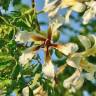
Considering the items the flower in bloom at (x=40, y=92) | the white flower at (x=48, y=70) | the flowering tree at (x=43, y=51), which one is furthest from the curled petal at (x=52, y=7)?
the flower in bloom at (x=40, y=92)

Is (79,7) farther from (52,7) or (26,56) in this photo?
(26,56)

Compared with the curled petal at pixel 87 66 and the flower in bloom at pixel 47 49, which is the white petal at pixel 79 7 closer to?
the flower in bloom at pixel 47 49

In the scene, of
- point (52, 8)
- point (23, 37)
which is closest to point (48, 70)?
point (23, 37)

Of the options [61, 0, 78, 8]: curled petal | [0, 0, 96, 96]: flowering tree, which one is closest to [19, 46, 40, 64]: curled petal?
[0, 0, 96, 96]: flowering tree

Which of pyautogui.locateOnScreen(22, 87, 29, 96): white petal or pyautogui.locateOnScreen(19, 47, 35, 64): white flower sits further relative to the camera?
pyautogui.locateOnScreen(22, 87, 29, 96): white petal

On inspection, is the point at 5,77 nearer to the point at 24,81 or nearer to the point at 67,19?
the point at 24,81

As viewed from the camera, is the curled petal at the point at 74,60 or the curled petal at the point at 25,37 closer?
the curled petal at the point at 74,60

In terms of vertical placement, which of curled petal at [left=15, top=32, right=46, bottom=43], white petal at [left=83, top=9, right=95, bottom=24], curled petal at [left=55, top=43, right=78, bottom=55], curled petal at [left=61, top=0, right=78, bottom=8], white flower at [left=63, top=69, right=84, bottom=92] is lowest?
white flower at [left=63, top=69, right=84, bottom=92]

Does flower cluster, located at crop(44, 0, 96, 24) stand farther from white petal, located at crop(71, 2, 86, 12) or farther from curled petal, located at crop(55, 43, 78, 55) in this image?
curled petal, located at crop(55, 43, 78, 55)
